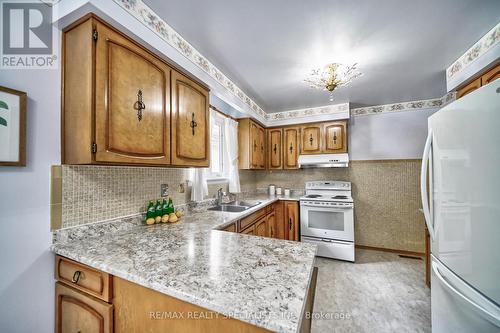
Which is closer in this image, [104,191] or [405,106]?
[104,191]

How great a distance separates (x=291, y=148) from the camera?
3414 millimetres

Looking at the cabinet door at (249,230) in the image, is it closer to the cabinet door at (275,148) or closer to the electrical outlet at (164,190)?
the electrical outlet at (164,190)

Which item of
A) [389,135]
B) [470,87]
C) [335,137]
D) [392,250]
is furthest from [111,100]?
[392,250]

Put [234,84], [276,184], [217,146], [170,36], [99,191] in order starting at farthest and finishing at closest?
[276,184] < [217,146] < [234,84] < [170,36] < [99,191]

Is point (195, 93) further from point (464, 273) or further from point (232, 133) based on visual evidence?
point (464, 273)

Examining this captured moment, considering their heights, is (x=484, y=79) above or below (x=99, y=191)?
above

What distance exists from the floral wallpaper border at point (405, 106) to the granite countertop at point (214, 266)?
10.3ft

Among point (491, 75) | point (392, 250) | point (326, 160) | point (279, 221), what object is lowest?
point (392, 250)

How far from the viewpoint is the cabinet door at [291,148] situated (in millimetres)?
3389

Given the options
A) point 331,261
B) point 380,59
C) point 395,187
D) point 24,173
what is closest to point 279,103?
point 380,59

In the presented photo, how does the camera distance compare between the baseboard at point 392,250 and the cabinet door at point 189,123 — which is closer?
the cabinet door at point 189,123

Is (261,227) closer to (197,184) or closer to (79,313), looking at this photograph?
(197,184)

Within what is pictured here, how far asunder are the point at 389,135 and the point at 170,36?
135 inches

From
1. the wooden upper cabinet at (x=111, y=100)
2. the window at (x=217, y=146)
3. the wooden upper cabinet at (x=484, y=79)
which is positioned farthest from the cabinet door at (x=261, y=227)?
the wooden upper cabinet at (x=484, y=79)
